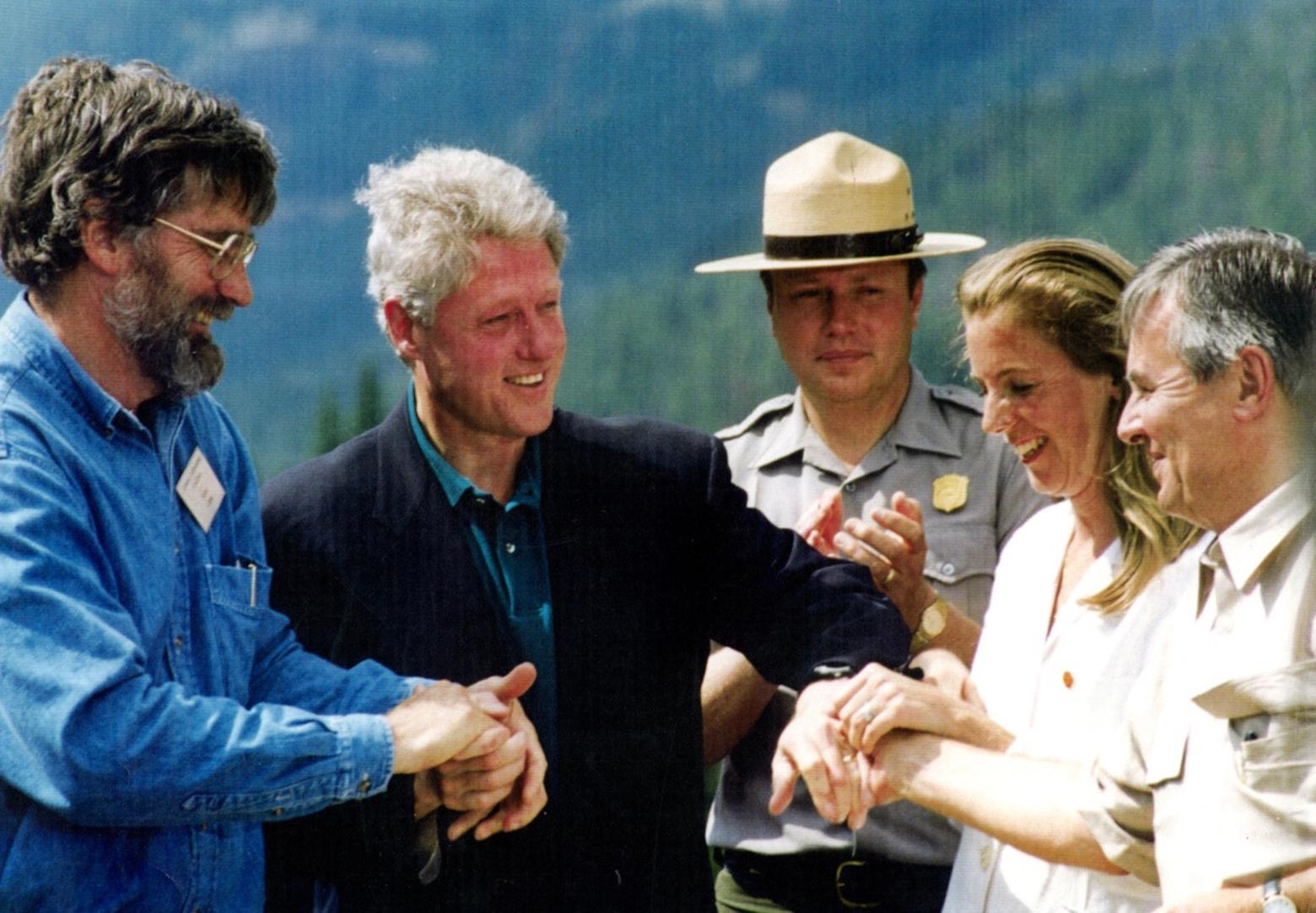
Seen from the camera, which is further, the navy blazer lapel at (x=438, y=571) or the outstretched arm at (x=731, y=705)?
the outstretched arm at (x=731, y=705)

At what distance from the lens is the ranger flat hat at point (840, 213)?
11.7 feet

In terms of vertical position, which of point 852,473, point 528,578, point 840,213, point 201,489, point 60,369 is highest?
point 840,213

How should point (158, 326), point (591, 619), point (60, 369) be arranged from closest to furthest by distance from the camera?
point (60, 369) < point (158, 326) < point (591, 619)

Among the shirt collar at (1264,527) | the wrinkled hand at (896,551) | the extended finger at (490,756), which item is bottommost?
the extended finger at (490,756)

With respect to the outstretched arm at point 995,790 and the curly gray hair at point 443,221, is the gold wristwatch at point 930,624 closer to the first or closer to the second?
the outstretched arm at point 995,790

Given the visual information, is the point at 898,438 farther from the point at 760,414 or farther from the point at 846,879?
the point at 846,879

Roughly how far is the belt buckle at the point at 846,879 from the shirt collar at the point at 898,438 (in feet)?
2.64

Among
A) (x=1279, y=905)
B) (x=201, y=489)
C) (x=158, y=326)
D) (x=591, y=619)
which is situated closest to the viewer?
(x=1279, y=905)

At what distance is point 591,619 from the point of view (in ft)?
10.7

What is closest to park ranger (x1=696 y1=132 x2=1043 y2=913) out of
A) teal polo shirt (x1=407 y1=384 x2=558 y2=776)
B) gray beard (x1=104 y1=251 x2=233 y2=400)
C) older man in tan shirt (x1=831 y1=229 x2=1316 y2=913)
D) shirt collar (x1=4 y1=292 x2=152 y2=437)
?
teal polo shirt (x1=407 y1=384 x2=558 y2=776)

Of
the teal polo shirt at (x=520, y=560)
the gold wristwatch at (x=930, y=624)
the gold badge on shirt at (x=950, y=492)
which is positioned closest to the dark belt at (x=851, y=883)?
the gold wristwatch at (x=930, y=624)

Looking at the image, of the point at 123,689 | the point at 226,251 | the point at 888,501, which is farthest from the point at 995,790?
the point at 226,251

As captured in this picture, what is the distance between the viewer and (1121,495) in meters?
2.91

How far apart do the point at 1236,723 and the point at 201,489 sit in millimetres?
1678
